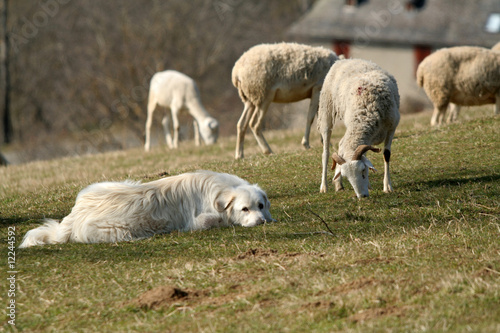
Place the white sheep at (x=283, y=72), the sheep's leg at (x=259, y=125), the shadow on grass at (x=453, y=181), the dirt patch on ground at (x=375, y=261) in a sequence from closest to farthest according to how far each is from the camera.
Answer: the dirt patch on ground at (x=375, y=261) < the shadow on grass at (x=453, y=181) < the white sheep at (x=283, y=72) < the sheep's leg at (x=259, y=125)

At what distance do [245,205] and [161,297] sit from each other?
2324 millimetres

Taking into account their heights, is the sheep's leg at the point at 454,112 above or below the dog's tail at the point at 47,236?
below

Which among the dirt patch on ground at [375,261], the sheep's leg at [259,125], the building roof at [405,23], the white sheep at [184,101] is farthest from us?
the building roof at [405,23]

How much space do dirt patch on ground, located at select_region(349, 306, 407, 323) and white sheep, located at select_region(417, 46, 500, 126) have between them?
10857mm

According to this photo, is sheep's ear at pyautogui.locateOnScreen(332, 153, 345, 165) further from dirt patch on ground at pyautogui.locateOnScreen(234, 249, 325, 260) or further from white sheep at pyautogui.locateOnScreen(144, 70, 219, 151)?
white sheep at pyautogui.locateOnScreen(144, 70, 219, 151)

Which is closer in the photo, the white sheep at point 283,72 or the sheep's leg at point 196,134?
the white sheep at point 283,72

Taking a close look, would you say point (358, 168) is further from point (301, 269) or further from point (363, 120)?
point (301, 269)

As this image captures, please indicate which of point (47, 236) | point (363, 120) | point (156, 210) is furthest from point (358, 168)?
point (47, 236)

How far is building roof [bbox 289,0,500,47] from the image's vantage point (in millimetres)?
38250

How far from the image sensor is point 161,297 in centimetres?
485

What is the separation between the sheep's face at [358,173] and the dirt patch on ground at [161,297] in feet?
10.7

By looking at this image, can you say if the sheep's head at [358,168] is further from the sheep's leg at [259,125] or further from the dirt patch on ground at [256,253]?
the sheep's leg at [259,125]

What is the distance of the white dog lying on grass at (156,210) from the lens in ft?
22.3

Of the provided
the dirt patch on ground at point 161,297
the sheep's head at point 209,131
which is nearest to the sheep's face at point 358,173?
the dirt patch on ground at point 161,297
